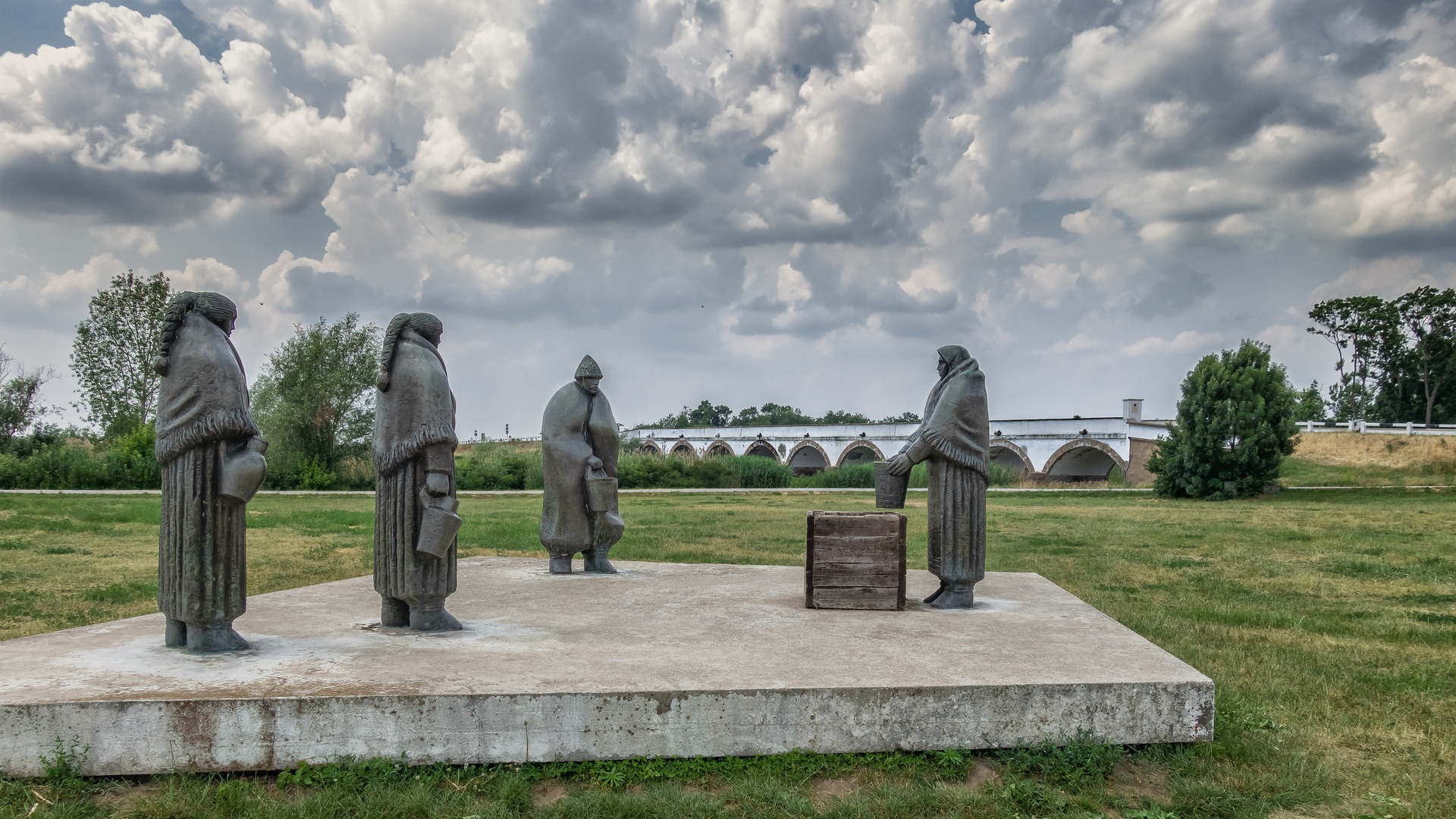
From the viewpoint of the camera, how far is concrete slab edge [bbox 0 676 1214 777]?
3822mm

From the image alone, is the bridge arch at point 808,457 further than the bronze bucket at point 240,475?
Yes

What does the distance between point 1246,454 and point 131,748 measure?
103 feet

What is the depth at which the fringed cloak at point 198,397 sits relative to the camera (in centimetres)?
456

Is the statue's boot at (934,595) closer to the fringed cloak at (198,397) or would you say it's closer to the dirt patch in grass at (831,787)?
the dirt patch in grass at (831,787)

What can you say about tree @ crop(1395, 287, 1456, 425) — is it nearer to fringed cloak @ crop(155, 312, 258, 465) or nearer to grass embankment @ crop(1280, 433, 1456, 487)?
grass embankment @ crop(1280, 433, 1456, 487)

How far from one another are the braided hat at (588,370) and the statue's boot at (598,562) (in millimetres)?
1630

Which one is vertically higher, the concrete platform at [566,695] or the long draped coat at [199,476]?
the long draped coat at [199,476]

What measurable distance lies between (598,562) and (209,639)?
3999mm

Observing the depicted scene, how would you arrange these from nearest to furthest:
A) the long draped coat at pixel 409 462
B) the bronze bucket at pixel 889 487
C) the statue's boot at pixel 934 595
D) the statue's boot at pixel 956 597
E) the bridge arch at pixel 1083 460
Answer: the long draped coat at pixel 409 462 → the statue's boot at pixel 956 597 → the statue's boot at pixel 934 595 → the bronze bucket at pixel 889 487 → the bridge arch at pixel 1083 460

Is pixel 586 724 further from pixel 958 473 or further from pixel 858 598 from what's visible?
pixel 958 473

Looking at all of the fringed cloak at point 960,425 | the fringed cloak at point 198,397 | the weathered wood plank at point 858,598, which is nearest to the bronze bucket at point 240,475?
the fringed cloak at point 198,397

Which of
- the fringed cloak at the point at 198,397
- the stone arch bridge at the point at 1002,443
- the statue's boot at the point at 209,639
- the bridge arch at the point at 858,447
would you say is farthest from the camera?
the bridge arch at the point at 858,447

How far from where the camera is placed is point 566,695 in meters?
4.00

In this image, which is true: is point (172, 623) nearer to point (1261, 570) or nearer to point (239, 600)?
point (239, 600)
